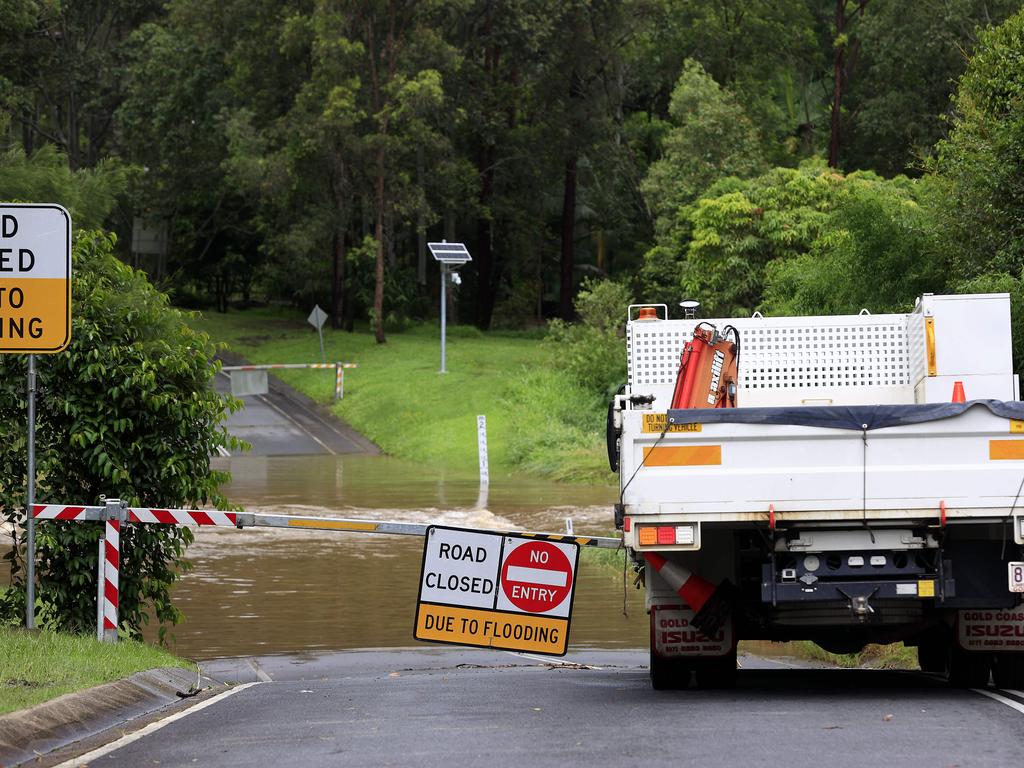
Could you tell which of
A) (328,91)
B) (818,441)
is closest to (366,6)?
(328,91)

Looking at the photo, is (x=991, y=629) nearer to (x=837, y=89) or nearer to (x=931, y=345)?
(x=931, y=345)

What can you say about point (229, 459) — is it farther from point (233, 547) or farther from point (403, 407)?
point (233, 547)

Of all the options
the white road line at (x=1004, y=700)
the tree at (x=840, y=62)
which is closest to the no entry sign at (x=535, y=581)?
the white road line at (x=1004, y=700)

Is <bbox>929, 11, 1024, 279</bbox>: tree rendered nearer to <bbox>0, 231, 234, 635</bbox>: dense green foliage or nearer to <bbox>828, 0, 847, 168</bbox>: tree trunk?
<bbox>0, 231, 234, 635</bbox>: dense green foliage

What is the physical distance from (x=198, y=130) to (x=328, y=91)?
1047 cm

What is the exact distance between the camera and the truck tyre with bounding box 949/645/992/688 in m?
10.4

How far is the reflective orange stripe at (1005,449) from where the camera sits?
371 inches

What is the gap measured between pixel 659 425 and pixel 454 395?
38.6 m

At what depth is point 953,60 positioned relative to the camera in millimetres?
58688

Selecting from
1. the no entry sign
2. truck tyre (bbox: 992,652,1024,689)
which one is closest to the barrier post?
the no entry sign

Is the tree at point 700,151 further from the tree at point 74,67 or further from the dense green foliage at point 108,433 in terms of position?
the dense green foliage at point 108,433

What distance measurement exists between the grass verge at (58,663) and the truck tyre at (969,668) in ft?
18.2

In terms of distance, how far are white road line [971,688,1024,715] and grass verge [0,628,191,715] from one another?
5.60 meters

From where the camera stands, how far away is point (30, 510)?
11445 mm
